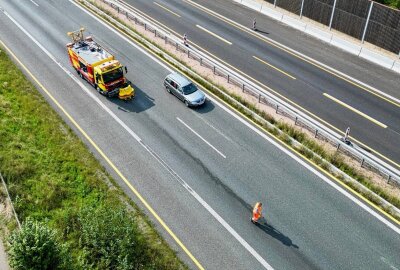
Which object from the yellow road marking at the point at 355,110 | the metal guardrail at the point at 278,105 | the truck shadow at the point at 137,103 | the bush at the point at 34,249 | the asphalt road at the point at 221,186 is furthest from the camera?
the truck shadow at the point at 137,103

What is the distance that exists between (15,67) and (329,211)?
27907 millimetres

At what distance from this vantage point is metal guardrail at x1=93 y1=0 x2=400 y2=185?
2348 centimetres

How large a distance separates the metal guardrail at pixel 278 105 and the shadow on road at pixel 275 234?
304 inches

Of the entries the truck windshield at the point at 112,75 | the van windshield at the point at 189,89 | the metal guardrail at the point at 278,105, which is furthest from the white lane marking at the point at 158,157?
the van windshield at the point at 189,89

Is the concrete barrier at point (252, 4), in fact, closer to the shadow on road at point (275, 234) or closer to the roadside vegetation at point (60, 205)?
the roadside vegetation at point (60, 205)

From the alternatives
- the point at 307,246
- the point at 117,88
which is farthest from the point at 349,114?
the point at 117,88

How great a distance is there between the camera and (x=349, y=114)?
28.5 m

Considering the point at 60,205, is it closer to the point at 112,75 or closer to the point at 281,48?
the point at 112,75

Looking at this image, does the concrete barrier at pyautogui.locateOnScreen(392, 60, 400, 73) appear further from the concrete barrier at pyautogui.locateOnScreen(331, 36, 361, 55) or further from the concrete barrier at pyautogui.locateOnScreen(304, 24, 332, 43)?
the concrete barrier at pyautogui.locateOnScreen(304, 24, 332, 43)

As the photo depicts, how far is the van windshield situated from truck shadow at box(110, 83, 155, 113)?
2685 millimetres

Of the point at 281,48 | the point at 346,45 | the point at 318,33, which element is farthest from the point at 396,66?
the point at 281,48

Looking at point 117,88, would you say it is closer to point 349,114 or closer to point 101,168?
point 101,168

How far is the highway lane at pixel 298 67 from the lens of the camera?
91.0ft

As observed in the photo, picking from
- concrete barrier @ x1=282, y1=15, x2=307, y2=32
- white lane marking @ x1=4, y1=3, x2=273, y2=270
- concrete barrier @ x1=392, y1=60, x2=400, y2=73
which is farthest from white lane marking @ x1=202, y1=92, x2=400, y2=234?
concrete barrier @ x1=282, y1=15, x2=307, y2=32
